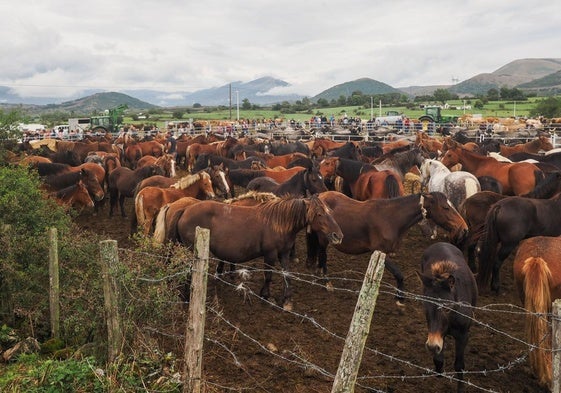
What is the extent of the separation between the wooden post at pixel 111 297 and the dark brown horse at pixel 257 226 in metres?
2.45

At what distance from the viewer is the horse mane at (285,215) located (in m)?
7.00

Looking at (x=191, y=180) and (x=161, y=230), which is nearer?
(x=161, y=230)

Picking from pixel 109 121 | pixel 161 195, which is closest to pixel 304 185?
pixel 161 195

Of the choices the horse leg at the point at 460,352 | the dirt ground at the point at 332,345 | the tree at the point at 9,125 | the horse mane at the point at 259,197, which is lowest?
the dirt ground at the point at 332,345

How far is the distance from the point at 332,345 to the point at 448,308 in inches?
76.2

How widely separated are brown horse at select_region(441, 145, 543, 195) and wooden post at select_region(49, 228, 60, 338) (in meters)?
10.9

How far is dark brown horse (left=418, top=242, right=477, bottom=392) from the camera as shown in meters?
4.62

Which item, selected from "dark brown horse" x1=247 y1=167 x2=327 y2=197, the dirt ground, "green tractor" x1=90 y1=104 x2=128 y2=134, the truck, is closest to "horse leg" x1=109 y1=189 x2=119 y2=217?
"dark brown horse" x1=247 y1=167 x2=327 y2=197

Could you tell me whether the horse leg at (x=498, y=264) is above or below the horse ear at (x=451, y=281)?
below

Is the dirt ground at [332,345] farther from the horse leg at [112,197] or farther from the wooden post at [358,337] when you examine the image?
the horse leg at [112,197]

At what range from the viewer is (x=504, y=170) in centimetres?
1220

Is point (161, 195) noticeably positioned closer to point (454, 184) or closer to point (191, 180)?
point (191, 180)

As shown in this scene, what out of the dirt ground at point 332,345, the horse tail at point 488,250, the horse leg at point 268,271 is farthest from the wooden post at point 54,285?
the horse tail at point 488,250

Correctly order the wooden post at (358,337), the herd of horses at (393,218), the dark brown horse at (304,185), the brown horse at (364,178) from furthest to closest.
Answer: the brown horse at (364,178), the dark brown horse at (304,185), the herd of horses at (393,218), the wooden post at (358,337)
